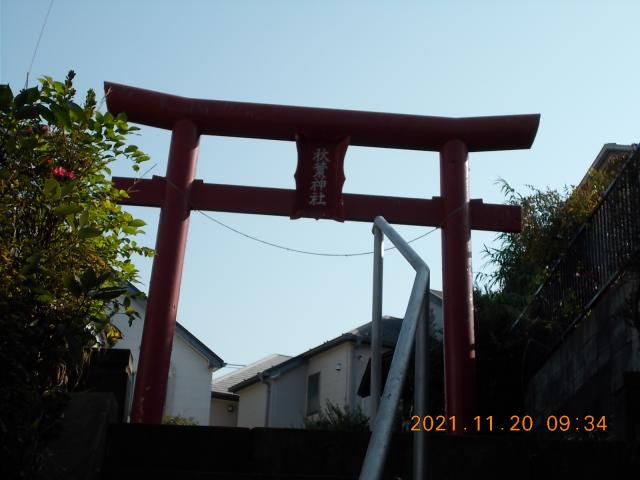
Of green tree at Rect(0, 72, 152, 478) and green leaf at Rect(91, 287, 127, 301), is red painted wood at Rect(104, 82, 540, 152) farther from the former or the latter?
green leaf at Rect(91, 287, 127, 301)

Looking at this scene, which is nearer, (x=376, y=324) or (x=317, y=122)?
(x=376, y=324)

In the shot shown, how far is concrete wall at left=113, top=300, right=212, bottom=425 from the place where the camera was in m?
23.6

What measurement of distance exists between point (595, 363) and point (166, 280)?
383cm

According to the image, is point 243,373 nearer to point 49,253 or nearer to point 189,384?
point 189,384

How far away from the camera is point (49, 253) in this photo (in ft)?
15.1

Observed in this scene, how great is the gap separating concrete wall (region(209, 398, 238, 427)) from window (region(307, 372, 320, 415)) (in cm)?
354

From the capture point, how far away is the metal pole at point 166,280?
808 centimetres

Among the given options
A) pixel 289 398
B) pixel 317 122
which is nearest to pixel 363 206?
pixel 317 122

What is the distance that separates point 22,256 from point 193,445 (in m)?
1.34

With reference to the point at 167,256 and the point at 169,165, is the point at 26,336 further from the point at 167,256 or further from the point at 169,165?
the point at 169,165

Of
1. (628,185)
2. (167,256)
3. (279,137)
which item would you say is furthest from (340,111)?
(628,185)

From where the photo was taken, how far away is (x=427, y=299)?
3.84 meters

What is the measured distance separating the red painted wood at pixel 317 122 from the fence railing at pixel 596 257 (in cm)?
153

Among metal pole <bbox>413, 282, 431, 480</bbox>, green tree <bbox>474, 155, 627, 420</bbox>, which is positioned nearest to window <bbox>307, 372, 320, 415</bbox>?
green tree <bbox>474, 155, 627, 420</bbox>
